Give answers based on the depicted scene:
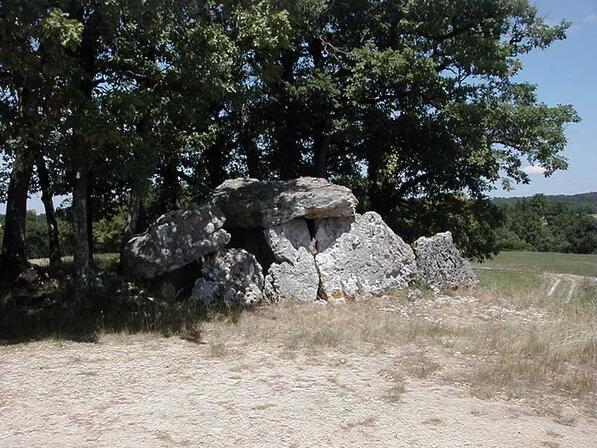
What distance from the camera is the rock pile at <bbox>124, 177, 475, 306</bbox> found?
11539mm

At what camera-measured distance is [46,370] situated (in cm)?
691

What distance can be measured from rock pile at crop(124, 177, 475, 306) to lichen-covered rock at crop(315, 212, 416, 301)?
0.07 feet

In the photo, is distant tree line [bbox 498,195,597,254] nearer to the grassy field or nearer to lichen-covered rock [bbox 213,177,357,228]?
the grassy field

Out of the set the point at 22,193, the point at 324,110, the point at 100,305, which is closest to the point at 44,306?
the point at 100,305

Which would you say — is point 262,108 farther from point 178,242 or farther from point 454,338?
point 454,338

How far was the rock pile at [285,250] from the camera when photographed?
1154cm

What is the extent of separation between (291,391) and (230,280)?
211 inches

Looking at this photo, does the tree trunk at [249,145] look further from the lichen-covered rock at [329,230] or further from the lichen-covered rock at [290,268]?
the lichen-covered rock at [290,268]

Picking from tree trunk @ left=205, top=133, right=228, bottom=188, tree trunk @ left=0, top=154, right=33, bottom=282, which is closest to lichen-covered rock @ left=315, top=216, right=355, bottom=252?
tree trunk @ left=205, top=133, right=228, bottom=188

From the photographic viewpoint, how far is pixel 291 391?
634 centimetres

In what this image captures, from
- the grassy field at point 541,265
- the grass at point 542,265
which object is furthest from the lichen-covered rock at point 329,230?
the grassy field at point 541,265

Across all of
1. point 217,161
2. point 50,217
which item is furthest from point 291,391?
point 217,161

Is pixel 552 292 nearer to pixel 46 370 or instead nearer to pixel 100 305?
pixel 100 305

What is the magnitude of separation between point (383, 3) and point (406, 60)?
102 inches
